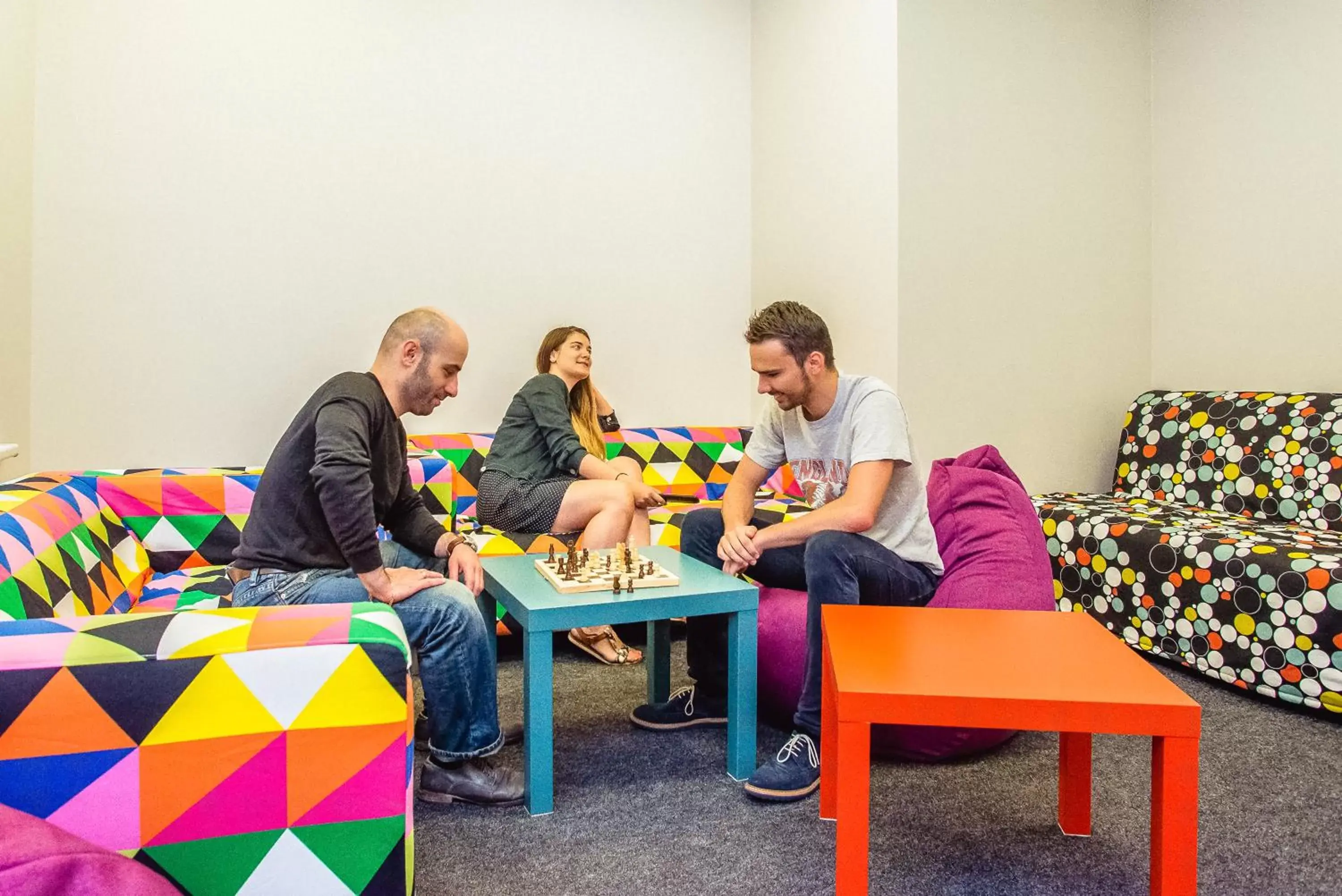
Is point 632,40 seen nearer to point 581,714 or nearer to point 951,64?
point 951,64

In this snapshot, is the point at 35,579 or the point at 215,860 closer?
the point at 215,860

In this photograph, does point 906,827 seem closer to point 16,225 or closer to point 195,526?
point 195,526

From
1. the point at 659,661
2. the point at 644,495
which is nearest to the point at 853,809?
the point at 659,661

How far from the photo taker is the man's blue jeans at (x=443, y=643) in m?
1.88

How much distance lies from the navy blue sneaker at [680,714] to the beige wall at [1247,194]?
9.33 ft

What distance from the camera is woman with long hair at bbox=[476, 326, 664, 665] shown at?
10.3 feet

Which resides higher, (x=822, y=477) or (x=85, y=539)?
(x=822, y=477)

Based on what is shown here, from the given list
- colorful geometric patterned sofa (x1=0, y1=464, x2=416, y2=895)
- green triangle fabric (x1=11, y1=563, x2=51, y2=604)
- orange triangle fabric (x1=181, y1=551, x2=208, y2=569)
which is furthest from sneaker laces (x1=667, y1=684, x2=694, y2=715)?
orange triangle fabric (x1=181, y1=551, x2=208, y2=569)

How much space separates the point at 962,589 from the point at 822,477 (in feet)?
1.53

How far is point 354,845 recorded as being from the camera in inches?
49.1

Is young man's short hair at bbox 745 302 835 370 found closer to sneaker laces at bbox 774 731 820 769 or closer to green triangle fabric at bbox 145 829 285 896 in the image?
sneaker laces at bbox 774 731 820 769

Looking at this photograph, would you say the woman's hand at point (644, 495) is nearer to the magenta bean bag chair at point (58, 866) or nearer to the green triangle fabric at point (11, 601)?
the green triangle fabric at point (11, 601)

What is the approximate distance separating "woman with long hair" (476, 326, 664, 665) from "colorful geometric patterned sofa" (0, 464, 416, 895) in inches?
70.9

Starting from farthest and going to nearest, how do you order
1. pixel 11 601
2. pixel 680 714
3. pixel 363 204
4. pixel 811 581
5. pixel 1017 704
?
1. pixel 363 204
2. pixel 680 714
3. pixel 811 581
4. pixel 11 601
5. pixel 1017 704
